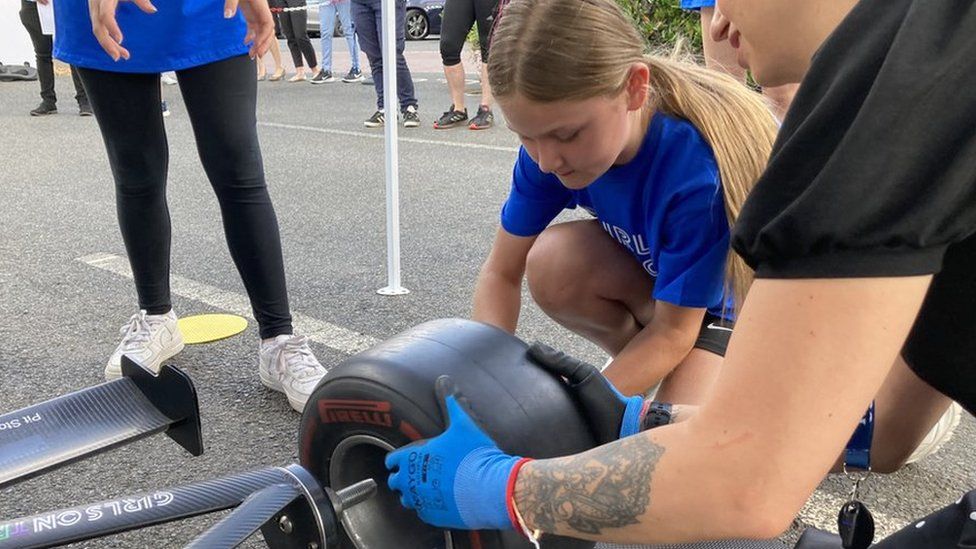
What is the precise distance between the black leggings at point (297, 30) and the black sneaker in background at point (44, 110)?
298 cm

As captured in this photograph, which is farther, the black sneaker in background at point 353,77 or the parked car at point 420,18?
the parked car at point 420,18

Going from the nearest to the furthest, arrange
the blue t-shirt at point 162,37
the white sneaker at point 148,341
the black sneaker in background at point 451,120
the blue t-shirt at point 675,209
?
the blue t-shirt at point 675,209, the blue t-shirt at point 162,37, the white sneaker at point 148,341, the black sneaker in background at point 451,120

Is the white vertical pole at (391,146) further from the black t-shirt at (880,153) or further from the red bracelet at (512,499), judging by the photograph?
the black t-shirt at (880,153)

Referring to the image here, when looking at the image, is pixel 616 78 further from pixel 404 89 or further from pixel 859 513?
pixel 404 89

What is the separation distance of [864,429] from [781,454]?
675mm

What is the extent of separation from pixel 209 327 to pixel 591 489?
2.07 m

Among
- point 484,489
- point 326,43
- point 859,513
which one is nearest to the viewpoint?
point 484,489

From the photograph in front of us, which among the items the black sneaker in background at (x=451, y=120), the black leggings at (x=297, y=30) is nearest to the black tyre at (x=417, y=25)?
the black leggings at (x=297, y=30)

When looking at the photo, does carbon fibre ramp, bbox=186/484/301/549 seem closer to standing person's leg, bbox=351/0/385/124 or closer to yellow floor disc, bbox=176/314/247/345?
yellow floor disc, bbox=176/314/247/345

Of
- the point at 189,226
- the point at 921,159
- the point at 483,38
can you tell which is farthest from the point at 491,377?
the point at 483,38

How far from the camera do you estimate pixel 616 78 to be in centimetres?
162

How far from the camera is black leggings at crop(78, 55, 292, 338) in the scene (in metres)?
2.15

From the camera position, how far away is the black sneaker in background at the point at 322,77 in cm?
1046

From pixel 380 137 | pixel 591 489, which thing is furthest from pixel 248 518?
pixel 380 137
